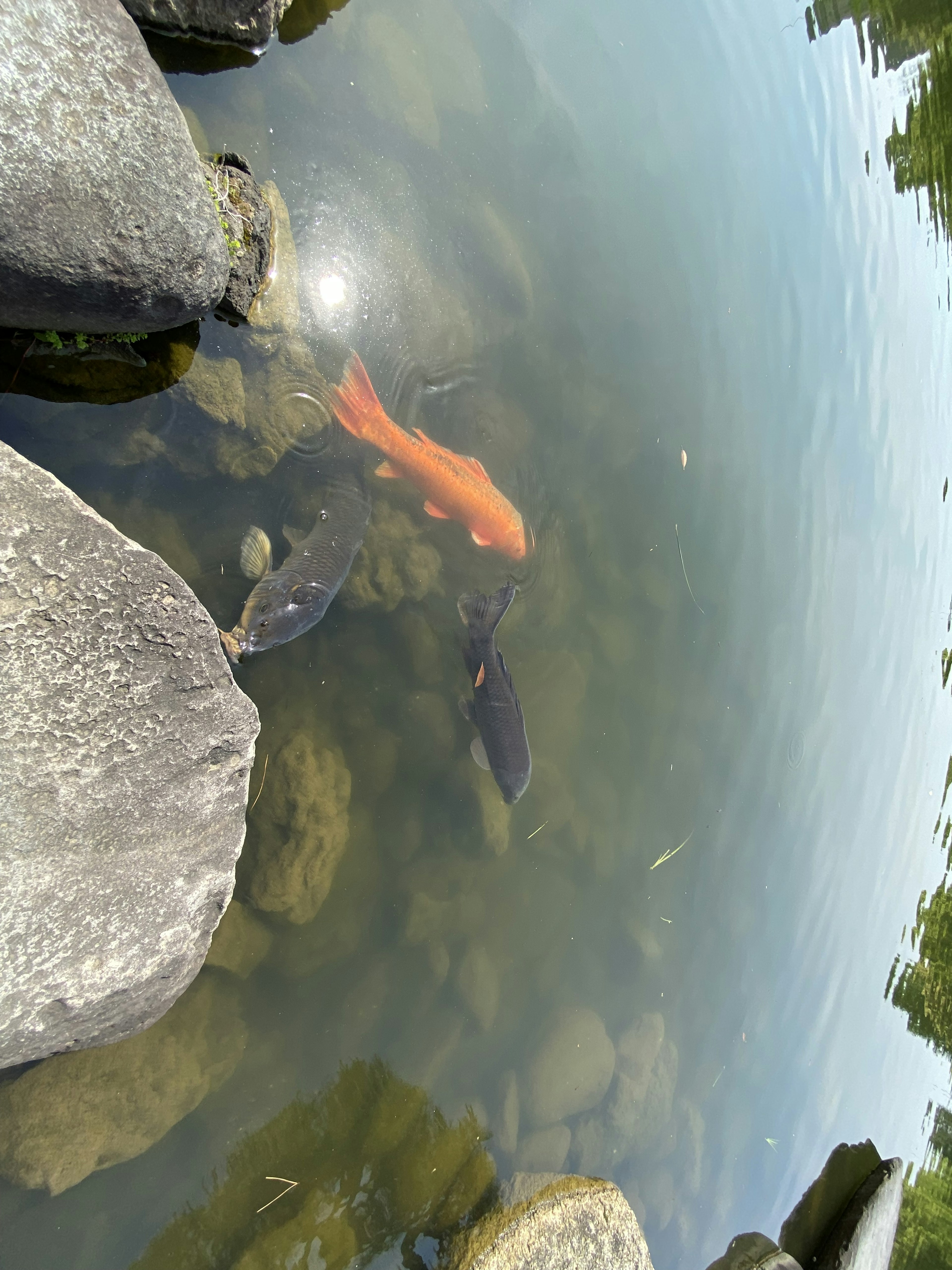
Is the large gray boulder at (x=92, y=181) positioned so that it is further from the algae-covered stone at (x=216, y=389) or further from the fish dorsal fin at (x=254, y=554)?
the fish dorsal fin at (x=254, y=554)

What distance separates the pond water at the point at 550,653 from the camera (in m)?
3.51

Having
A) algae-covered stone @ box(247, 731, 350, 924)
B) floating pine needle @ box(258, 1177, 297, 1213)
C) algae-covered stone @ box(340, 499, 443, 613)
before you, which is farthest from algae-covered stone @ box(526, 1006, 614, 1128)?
algae-covered stone @ box(340, 499, 443, 613)

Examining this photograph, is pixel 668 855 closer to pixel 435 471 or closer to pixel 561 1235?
pixel 561 1235

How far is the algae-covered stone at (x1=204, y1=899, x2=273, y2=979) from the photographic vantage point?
11.3 feet

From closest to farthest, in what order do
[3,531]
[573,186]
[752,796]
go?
1. [3,531]
2. [573,186]
3. [752,796]

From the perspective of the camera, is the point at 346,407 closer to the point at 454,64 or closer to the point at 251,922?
the point at 454,64

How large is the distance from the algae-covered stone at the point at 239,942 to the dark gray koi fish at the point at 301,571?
134cm

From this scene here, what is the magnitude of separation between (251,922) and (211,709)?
5.00ft

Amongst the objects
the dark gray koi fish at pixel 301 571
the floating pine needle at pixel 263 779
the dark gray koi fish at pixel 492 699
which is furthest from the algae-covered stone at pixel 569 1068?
the dark gray koi fish at pixel 301 571

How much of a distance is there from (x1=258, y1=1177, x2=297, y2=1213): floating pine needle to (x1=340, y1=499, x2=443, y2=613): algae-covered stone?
295 centimetres

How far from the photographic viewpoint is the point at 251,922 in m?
3.57

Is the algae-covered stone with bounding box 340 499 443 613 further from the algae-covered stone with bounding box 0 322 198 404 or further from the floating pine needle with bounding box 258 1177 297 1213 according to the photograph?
the floating pine needle with bounding box 258 1177 297 1213

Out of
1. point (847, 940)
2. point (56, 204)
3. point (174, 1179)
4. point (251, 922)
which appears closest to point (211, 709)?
point (251, 922)

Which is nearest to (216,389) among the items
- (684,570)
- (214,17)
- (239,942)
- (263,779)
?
(214,17)
